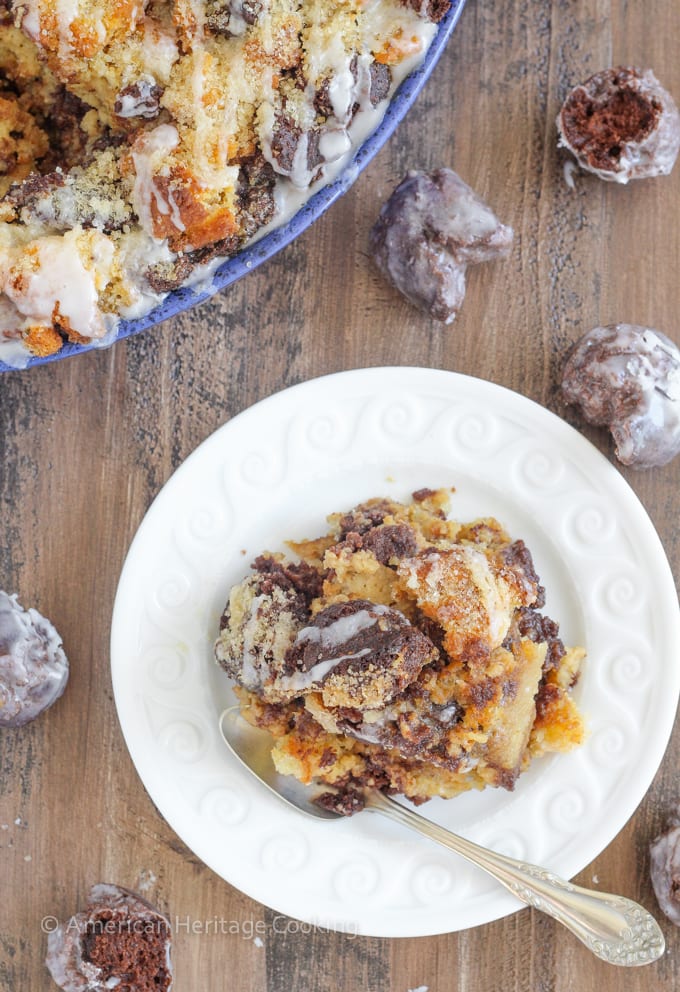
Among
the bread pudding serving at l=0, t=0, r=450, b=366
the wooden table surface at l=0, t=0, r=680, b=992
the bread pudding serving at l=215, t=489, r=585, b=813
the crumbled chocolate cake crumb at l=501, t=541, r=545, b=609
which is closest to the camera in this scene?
the bread pudding serving at l=0, t=0, r=450, b=366

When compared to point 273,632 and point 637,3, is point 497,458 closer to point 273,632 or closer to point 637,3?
point 273,632

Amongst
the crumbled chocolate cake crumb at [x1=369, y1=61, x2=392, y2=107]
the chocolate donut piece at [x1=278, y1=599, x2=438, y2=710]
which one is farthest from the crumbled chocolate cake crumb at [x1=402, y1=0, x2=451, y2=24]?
the chocolate donut piece at [x1=278, y1=599, x2=438, y2=710]

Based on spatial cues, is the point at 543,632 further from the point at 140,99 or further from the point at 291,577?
the point at 140,99

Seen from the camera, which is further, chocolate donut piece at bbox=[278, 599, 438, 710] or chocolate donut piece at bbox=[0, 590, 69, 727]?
chocolate donut piece at bbox=[0, 590, 69, 727]

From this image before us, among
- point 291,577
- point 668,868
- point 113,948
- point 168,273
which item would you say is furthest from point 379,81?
point 113,948

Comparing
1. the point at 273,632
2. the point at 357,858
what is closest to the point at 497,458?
the point at 273,632

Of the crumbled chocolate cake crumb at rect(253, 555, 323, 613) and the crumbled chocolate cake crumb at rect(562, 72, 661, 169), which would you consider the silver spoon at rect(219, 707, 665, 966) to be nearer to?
the crumbled chocolate cake crumb at rect(253, 555, 323, 613)

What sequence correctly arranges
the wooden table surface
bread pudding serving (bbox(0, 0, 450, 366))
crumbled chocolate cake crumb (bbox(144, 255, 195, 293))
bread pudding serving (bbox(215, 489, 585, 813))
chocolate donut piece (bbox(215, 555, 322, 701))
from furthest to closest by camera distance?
the wooden table surface → chocolate donut piece (bbox(215, 555, 322, 701)) → bread pudding serving (bbox(215, 489, 585, 813)) → crumbled chocolate cake crumb (bbox(144, 255, 195, 293)) → bread pudding serving (bbox(0, 0, 450, 366))
